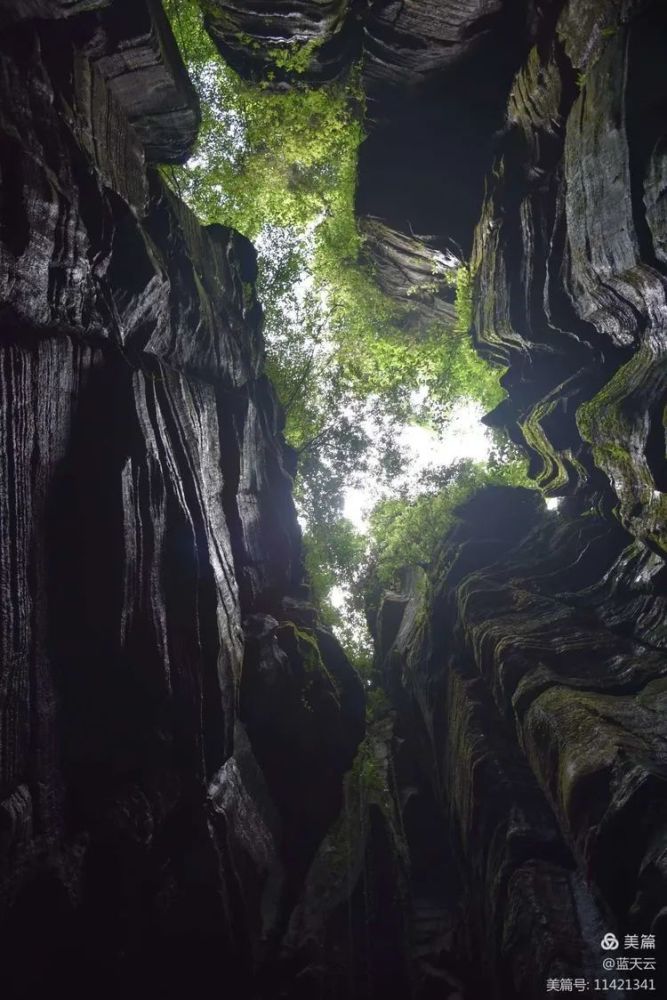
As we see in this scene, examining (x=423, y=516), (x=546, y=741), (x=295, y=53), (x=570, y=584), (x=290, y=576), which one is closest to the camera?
(x=546, y=741)

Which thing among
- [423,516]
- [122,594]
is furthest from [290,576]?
[122,594]

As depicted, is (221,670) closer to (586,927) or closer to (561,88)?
(586,927)

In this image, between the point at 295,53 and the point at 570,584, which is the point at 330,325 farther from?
the point at 570,584

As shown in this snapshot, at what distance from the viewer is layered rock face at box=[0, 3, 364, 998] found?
→ 272 inches

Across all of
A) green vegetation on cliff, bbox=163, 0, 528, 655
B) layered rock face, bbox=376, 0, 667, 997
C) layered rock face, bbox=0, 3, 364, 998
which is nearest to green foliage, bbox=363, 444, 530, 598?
green vegetation on cliff, bbox=163, 0, 528, 655

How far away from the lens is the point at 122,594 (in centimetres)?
854

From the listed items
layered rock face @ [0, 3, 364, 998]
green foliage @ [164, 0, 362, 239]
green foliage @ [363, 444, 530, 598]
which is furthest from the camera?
green foliage @ [363, 444, 530, 598]

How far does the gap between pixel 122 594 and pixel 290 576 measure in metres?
10.2

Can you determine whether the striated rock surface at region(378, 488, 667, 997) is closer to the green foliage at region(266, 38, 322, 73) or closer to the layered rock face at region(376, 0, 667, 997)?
the layered rock face at region(376, 0, 667, 997)

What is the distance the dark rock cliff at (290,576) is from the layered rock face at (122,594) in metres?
0.05

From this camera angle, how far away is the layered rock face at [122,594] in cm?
690

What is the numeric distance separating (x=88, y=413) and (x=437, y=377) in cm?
1971

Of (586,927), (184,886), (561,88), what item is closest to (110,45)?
(561,88)

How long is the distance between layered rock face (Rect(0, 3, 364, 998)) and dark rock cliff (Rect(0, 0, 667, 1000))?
0.05 m
